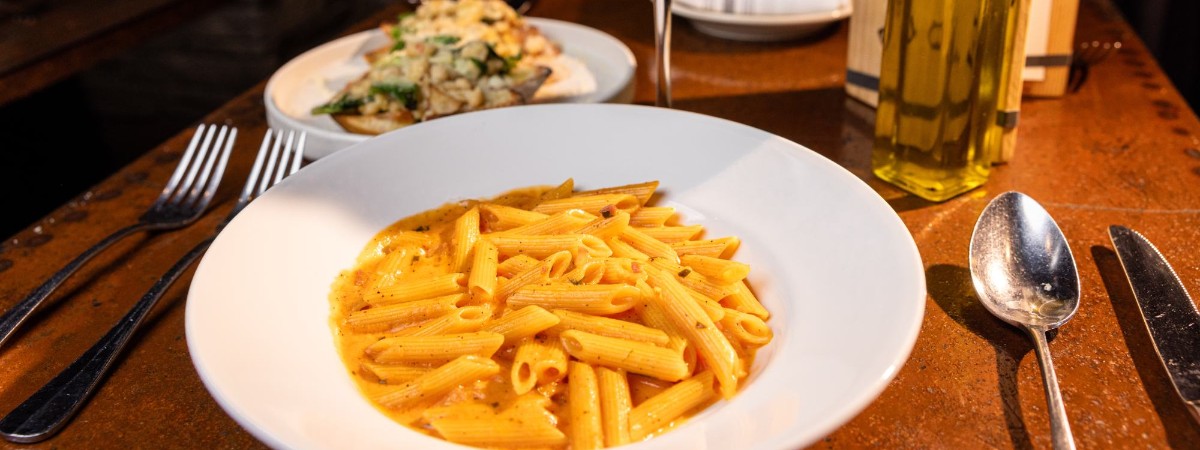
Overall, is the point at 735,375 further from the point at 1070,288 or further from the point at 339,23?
the point at 339,23

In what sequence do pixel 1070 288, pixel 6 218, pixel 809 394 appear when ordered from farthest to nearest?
pixel 6 218
pixel 1070 288
pixel 809 394

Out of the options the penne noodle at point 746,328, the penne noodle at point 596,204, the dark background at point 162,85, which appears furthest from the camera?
the dark background at point 162,85

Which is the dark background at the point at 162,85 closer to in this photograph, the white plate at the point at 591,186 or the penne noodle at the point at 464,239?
the white plate at the point at 591,186

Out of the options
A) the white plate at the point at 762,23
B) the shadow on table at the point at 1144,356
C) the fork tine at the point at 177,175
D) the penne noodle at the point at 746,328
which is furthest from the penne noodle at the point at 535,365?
the white plate at the point at 762,23

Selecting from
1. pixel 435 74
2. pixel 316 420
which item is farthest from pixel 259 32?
pixel 316 420

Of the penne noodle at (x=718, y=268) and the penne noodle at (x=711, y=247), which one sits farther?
the penne noodle at (x=711, y=247)

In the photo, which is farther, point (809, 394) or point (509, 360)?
point (509, 360)

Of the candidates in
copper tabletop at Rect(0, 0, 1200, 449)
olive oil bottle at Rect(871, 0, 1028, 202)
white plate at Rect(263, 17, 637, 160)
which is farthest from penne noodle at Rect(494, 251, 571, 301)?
olive oil bottle at Rect(871, 0, 1028, 202)

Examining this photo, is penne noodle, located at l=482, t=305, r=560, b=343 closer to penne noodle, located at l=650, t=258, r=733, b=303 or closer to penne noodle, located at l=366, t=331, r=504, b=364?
penne noodle, located at l=366, t=331, r=504, b=364

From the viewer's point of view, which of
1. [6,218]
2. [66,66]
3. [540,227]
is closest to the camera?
[540,227]
